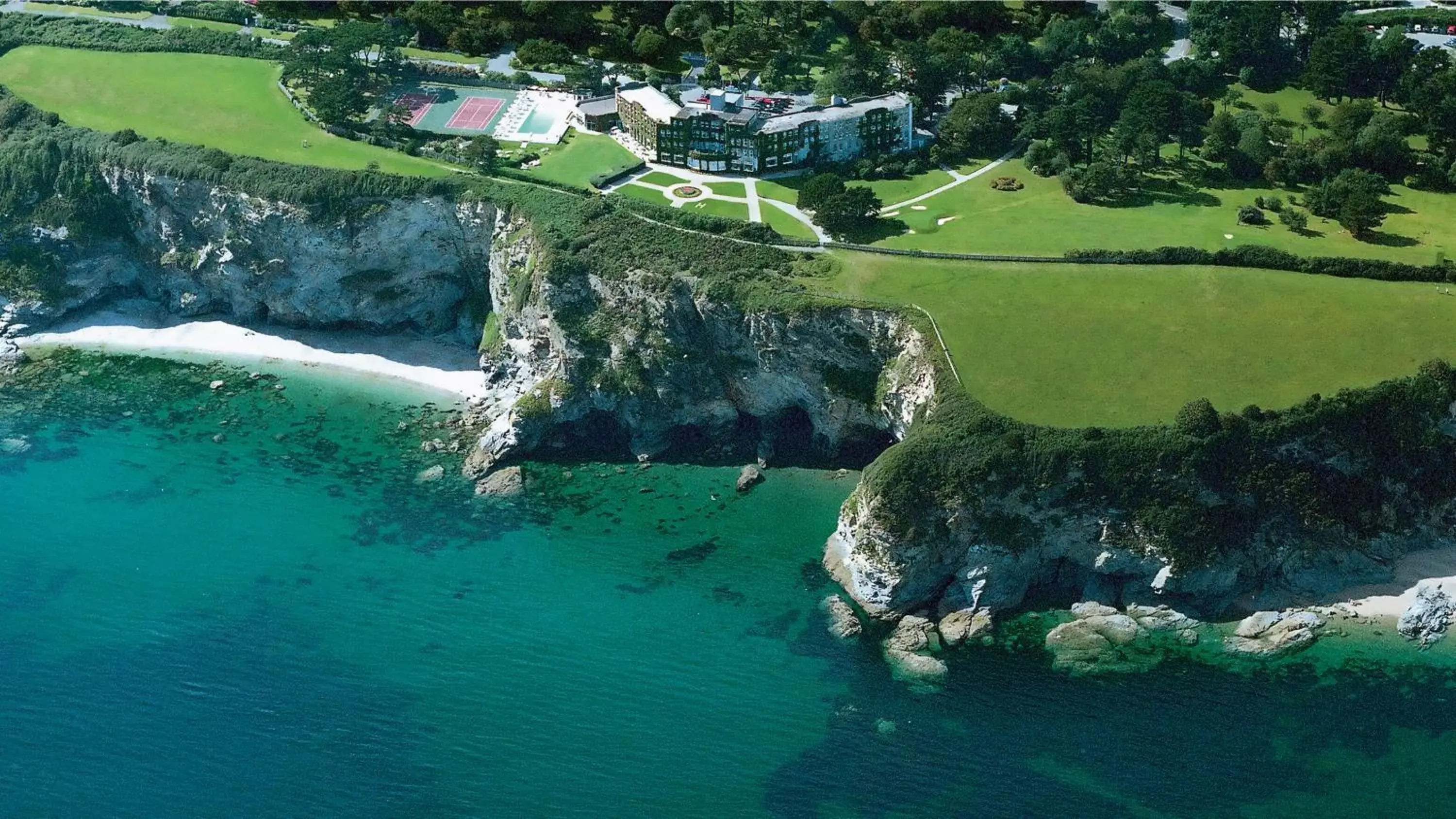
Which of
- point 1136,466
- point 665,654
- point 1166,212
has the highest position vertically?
point 1166,212

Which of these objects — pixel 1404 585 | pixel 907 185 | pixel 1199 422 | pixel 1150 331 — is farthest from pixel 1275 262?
Result: pixel 907 185

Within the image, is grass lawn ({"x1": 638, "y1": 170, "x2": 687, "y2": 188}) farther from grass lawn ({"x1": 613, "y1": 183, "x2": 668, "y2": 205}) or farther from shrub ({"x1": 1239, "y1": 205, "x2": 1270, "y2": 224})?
shrub ({"x1": 1239, "y1": 205, "x2": 1270, "y2": 224})

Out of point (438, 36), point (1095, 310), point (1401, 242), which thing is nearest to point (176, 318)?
point (438, 36)

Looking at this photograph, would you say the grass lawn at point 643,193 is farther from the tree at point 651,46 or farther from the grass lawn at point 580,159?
the tree at point 651,46

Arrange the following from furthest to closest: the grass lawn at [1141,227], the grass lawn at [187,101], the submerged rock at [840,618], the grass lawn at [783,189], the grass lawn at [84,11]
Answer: the grass lawn at [84,11] → the grass lawn at [187,101] → the grass lawn at [783,189] → the grass lawn at [1141,227] → the submerged rock at [840,618]

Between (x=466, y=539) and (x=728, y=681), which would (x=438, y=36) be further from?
(x=728, y=681)

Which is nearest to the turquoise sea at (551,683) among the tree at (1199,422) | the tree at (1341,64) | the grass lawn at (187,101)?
the tree at (1199,422)
